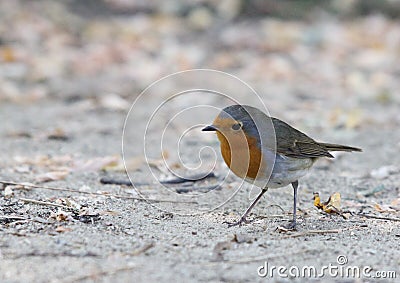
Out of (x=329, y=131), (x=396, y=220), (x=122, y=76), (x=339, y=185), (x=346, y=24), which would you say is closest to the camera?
(x=396, y=220)

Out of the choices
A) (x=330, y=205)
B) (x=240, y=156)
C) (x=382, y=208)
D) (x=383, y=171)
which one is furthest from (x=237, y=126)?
(x=383, y=171)

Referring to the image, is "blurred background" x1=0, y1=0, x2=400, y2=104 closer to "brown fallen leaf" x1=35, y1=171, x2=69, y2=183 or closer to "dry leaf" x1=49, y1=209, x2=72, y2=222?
"brown fallen leaf" x1=35, y1=171, x2=69, y2=183

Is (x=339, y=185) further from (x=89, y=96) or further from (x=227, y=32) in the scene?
(x=227, y=32)

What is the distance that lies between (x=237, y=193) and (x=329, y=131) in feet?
7.99

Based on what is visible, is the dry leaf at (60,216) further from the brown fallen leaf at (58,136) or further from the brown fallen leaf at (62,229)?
the brown fallen leaf at (58,136)

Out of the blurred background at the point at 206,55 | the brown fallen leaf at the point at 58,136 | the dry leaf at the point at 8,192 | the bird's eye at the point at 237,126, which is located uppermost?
the blurred background at the point at 206,55

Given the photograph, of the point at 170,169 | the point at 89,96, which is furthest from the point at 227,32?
the point at 170,169

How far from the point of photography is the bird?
380 cm

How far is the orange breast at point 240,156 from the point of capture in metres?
3.79

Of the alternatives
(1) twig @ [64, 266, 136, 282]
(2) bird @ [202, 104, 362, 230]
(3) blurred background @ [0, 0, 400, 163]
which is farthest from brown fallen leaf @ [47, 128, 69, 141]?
A: (1) twig @ [64, 266, 136, 282]

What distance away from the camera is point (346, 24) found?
38.2 feet

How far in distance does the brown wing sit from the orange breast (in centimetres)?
21

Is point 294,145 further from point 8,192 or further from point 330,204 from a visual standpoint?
point 8,192

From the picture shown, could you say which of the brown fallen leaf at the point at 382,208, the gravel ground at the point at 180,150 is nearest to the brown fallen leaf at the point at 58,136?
the gravel ground at the point at 180,150
